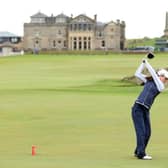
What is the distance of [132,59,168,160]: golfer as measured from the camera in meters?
12.9

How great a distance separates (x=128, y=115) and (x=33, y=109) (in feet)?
13.4

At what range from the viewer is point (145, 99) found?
1307 centimetres

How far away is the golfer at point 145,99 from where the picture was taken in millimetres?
12883

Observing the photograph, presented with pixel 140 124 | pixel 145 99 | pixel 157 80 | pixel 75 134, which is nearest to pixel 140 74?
pixel 157 80

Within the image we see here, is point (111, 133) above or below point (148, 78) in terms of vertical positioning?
below

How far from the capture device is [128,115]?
77.9 ft

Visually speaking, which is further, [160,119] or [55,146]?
[160,119]

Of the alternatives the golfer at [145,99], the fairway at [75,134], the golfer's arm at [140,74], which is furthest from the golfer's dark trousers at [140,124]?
the golfer's arm at [140,74]

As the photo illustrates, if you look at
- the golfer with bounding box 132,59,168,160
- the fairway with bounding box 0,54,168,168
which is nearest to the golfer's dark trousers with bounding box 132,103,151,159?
the golfer with bounding box 132,59,168,160

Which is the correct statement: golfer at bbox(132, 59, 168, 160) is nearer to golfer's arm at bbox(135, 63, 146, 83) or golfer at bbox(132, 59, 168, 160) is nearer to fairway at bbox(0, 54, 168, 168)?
golfer's arm at bbox(135, 63, 146, 83)

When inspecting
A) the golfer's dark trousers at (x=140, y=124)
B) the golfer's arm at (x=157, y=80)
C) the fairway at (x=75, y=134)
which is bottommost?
the fairway at (x=75, y=134)

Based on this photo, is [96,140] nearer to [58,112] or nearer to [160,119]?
[160,119]

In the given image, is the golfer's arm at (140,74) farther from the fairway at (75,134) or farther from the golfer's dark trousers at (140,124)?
the fairway at (75,134)

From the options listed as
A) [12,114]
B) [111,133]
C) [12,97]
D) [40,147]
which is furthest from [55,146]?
[12,97]
